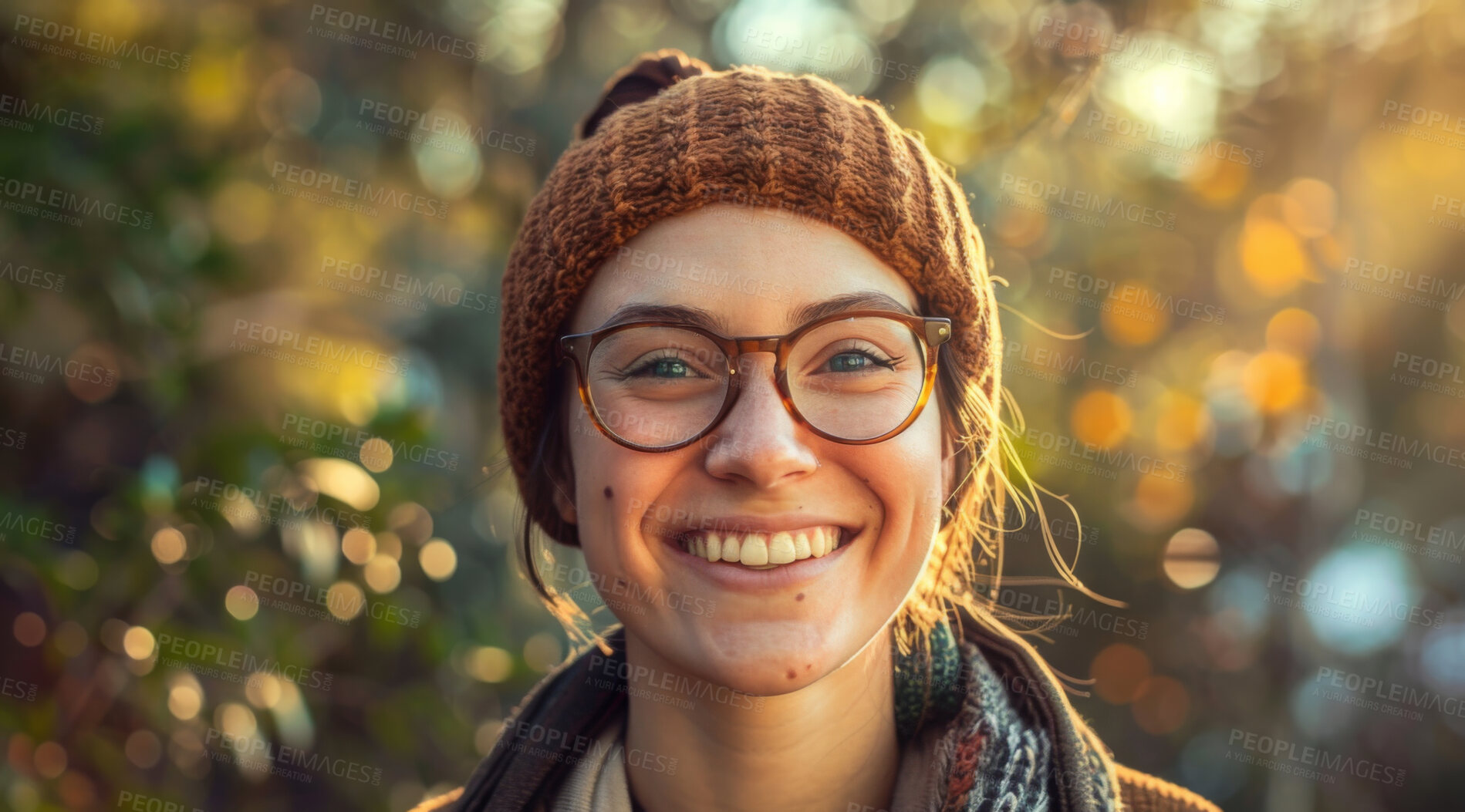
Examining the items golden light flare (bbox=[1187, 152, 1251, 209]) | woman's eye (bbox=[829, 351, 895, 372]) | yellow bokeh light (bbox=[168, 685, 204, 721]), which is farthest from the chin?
golden light flare (bbox=[1187, 152, 1251, 209])

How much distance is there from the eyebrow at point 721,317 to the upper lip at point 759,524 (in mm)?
283

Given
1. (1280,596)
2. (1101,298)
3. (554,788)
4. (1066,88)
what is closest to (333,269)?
(554,788)

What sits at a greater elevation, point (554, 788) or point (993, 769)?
point (993, 769)

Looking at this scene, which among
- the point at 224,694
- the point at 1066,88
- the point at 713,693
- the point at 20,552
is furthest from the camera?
the point at 1066,88

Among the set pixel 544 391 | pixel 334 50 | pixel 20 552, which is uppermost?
pixel 334 50

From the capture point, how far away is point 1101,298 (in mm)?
4480

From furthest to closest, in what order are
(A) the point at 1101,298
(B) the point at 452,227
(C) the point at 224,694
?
(A) the point at 1101,298, (B) the point at 452,227, (C) the point at 224,694

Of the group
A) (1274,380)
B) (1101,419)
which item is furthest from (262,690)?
(1274,380)

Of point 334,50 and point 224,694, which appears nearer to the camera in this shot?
point 224,694

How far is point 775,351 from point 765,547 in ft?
0.96

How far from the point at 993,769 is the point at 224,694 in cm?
231

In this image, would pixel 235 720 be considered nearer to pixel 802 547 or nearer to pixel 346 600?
pixel 346 600

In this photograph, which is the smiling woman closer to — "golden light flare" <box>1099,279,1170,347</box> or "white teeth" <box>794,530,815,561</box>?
"white teeth" <box>794,530,815,561</box>

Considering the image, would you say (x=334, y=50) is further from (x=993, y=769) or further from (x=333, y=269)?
(x=993, y=769)
